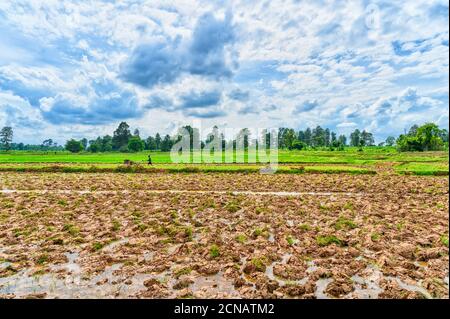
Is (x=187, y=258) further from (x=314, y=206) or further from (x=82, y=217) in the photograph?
(x=314, y=206)

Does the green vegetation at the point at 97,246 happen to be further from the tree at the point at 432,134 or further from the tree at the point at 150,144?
the tree at the point at 150,144

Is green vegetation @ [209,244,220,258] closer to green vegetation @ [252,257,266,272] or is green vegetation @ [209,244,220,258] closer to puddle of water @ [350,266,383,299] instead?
green vegetation @ [252,257,266,272]

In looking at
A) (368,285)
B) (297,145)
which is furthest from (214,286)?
(297,145)

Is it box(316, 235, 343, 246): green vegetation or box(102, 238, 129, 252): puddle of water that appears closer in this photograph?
box(102, 238, 129, 252): puddle of water

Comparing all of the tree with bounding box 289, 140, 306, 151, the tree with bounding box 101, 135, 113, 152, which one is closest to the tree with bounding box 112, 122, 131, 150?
the tree with bounding box 101, 135, 113, 152

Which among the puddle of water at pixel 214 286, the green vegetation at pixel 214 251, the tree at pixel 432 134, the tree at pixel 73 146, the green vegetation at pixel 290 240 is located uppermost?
the tree at pixel 73 146

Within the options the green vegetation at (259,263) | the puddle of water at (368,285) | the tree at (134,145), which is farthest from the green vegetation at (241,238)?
the tree at (134,145)

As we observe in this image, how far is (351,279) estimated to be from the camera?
5.98 meters

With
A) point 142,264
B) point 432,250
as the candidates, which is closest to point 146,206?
point 142,264

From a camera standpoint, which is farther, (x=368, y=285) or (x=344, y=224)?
(x=344, y=224)

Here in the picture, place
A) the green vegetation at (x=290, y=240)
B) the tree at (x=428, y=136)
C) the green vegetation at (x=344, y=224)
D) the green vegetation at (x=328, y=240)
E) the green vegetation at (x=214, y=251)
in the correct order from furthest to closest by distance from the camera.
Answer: the green vegetation at (x=344, y=224) → the green vegetation at (x=290, y=240) → the green vegetation at (x=328, y=240) → the green vegetation at (x=214, y=251) → the tree at (x=428, y=136)

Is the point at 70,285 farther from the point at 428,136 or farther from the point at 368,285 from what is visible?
the point at 428,136

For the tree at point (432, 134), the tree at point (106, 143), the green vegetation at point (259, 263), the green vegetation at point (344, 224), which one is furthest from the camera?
the tree at point (106, 143)
